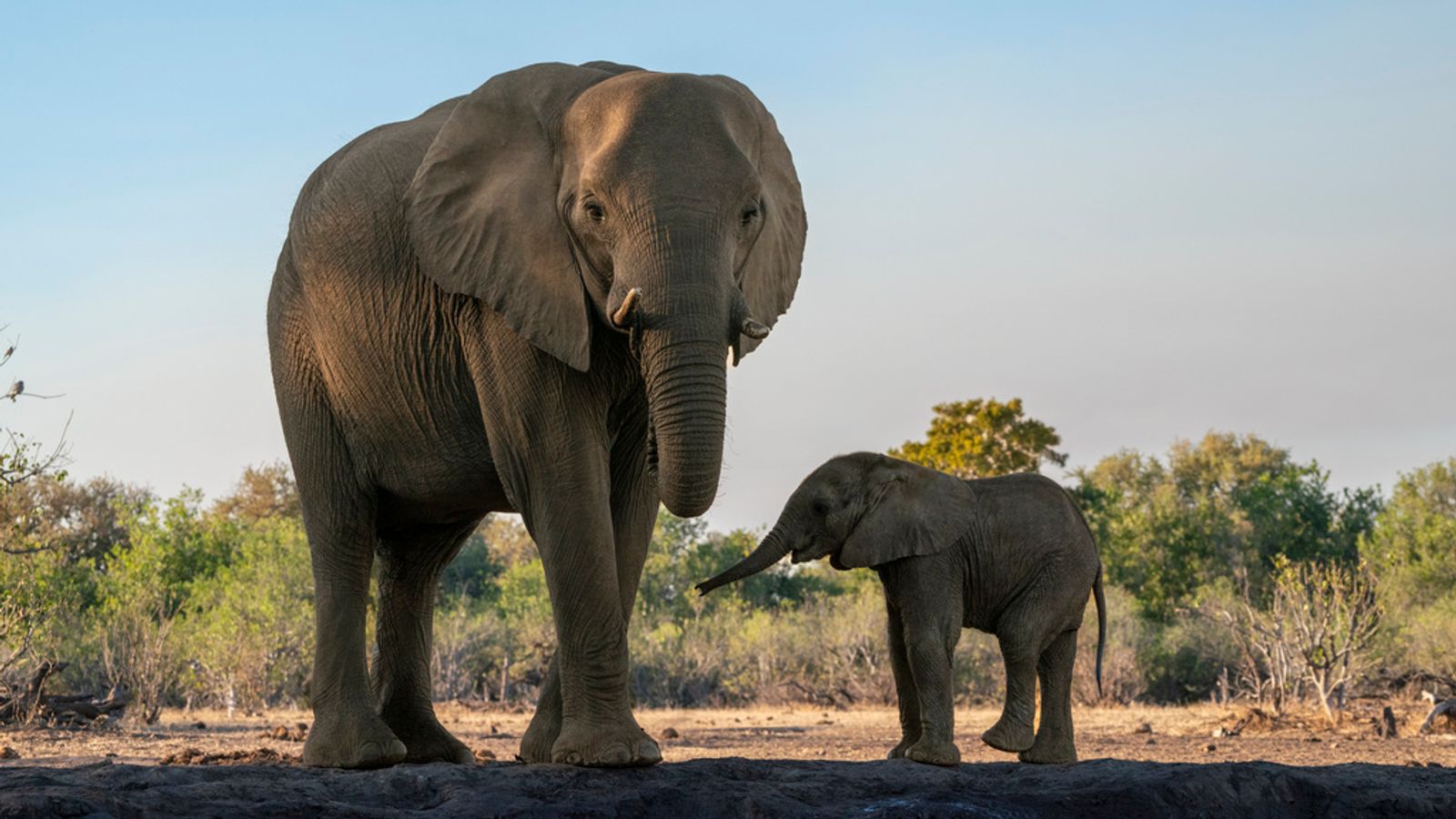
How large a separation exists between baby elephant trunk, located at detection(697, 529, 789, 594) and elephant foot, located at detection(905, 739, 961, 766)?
111 cm

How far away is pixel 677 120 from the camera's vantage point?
19.7 feet

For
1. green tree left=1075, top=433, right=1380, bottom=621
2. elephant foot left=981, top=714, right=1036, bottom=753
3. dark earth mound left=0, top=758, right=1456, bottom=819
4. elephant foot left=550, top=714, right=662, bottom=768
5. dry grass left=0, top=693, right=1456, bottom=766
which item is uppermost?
green tree left=1075, top=433, right=1380, bottom=621

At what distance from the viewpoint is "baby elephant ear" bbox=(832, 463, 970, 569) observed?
8625mm

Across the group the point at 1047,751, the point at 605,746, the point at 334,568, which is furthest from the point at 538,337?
the point at 1047,751

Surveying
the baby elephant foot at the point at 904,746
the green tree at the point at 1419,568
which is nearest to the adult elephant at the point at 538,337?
the baby elephant foot at the point at 904,746

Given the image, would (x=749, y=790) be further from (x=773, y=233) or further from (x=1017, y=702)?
(x=1017, y=702)

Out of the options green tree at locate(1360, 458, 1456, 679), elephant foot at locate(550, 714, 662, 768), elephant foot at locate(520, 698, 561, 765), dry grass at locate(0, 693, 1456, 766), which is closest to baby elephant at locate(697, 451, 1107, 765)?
elephant foot at locate(520, 698, 561, 765)

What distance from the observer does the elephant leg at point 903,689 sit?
8750mm

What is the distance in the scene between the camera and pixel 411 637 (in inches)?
327

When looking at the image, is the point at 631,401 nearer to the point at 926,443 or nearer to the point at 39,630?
the point at 39,630

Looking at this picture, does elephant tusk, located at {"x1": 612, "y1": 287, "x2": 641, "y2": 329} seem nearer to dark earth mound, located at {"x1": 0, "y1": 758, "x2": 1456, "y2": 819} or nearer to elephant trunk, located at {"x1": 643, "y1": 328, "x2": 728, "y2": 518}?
elephant trunk, located at {"x1": 643, "y1": 328, "x2": 728, "y2": 518}

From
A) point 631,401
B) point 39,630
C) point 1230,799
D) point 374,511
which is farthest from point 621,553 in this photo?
point 39,630

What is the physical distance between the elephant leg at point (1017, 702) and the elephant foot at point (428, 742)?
261 centimetres

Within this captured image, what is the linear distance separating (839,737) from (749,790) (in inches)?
472
